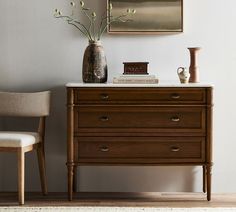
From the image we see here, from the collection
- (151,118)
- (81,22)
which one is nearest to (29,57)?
(81,22)

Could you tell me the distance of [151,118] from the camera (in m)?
3.62

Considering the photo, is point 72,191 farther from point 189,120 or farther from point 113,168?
point 189,120

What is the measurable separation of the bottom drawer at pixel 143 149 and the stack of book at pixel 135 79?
377mm

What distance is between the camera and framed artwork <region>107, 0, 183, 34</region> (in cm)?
394

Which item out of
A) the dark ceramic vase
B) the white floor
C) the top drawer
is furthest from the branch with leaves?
the white floor

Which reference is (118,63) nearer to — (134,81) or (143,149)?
(134,81)

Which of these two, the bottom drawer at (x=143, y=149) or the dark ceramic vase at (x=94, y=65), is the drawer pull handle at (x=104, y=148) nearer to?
the bottom drawer at (x=143, y=149)

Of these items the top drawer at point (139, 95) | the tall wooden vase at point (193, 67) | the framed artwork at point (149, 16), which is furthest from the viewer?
the framed artwork at point (149, 16)

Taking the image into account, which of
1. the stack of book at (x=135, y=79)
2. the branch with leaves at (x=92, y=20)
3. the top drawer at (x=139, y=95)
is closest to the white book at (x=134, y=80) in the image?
the stack of book at (x=135, y=79)

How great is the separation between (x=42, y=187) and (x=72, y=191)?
25 centimetres

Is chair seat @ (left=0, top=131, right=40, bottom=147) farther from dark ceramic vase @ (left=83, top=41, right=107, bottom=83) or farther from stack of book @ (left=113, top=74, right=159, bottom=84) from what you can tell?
stack of book @ (left=113, top=74, right=159, bottom=84)

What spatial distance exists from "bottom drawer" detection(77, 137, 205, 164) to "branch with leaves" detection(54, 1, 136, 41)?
79 centimetres

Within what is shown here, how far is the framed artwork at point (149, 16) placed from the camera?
3939 millimetres

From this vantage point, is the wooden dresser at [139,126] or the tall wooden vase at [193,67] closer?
the wooden dresser at [139,126]
